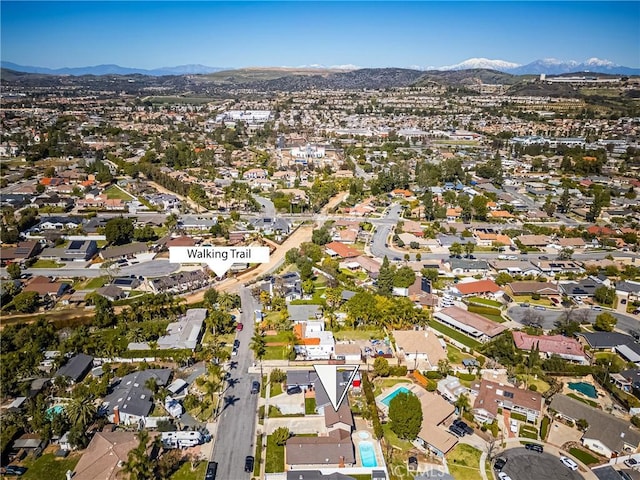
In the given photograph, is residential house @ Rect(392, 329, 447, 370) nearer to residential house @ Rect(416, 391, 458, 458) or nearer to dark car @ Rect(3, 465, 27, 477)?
residential house @ Rect(416, 391, 458, 458)

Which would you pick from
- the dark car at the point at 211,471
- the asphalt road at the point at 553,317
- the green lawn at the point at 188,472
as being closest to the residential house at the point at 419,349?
the asphalt road at the point at 553,317

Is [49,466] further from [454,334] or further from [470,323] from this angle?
[470,323]

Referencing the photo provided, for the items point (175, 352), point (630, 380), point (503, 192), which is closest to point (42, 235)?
point (175, 352)

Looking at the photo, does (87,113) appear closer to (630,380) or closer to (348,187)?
(348,187)

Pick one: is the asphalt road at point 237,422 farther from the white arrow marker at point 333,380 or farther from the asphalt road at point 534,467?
the asphalt road at point 534,467

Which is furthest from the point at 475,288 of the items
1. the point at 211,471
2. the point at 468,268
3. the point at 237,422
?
the point at 211,471

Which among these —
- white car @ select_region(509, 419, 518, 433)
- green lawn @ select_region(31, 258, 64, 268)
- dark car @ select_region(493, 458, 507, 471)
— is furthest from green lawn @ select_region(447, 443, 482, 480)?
green lawn @ select_region(31, 258, 64, 268)
